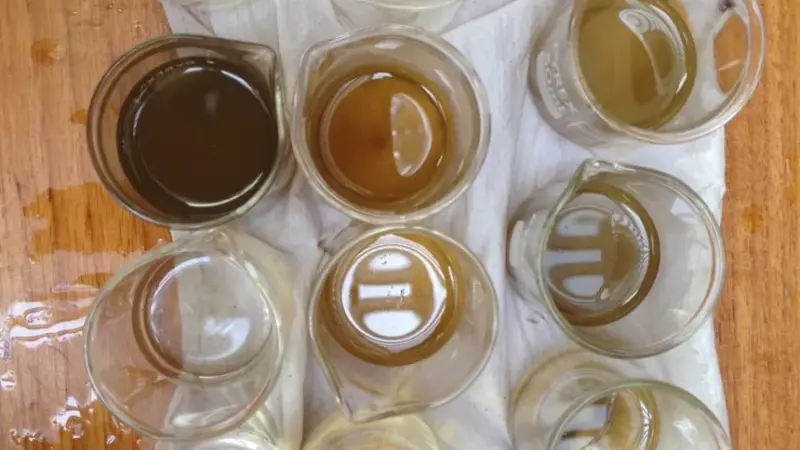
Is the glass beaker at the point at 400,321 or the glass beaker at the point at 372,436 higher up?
the glass beaker at the point at 400,321

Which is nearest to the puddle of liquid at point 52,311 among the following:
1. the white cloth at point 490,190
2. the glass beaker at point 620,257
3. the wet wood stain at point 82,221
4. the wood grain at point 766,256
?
the wet wood stain at point 82,221

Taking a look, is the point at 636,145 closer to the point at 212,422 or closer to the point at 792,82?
the point at 792,82

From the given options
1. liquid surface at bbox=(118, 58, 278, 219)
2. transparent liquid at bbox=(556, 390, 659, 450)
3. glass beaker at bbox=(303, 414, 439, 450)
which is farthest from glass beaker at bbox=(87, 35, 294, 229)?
transparent liquid at bbox=(556, 390, 659, 450)

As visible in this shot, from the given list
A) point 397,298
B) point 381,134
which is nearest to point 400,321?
point 397,298

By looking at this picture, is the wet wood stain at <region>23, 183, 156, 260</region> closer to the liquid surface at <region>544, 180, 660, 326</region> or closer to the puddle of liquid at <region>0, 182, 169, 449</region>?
the puddle of liquid at <region>0, 182, 169, 449</region>

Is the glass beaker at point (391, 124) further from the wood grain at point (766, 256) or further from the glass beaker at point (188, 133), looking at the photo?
the wood grain at point (766, 256)

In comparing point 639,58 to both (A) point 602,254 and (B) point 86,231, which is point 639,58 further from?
(B) point 86,231
